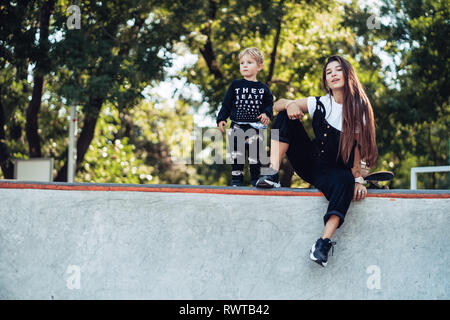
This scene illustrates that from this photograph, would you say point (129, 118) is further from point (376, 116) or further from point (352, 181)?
point (352, 181)

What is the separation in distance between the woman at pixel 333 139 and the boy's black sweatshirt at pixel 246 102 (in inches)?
37.6

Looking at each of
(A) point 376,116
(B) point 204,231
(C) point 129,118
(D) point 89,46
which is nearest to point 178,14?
(D) point 89,46

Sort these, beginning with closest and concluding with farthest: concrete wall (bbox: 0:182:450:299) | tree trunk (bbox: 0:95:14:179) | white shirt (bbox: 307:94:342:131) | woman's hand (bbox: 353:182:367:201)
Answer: concrete wall (bbox: 0:182:450:299), woman's hand (bbox: 353:182:367:201), white shirt (bbox: 307:94:342:131), tree trunk (bbox: 0:95:14:179)

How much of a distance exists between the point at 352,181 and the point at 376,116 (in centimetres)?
941

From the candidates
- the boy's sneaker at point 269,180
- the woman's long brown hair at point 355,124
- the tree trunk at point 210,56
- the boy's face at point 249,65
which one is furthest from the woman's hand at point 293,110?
the tree trunk at point 210,56

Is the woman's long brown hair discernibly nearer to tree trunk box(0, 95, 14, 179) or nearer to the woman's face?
the woman's face

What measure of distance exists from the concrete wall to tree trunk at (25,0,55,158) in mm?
7156

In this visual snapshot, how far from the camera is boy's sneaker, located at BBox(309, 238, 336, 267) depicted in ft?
13.4

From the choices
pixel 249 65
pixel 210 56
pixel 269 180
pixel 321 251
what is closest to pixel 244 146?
pixel 249 65

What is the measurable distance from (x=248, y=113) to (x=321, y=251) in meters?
1.95

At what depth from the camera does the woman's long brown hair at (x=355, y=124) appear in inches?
175

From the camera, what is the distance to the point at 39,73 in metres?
10.9

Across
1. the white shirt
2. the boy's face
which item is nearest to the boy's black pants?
the boy's face
